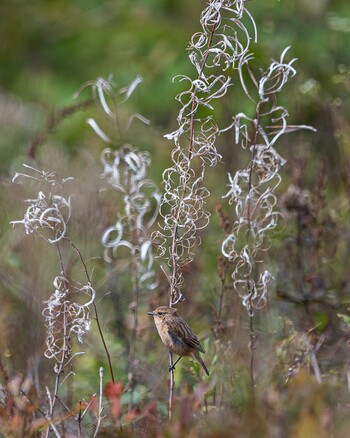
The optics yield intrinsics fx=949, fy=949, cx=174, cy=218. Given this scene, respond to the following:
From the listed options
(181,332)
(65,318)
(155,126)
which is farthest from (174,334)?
(155,126)

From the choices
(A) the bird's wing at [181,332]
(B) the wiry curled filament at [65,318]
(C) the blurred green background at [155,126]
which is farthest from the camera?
(C) the blurred green background at [155,126]

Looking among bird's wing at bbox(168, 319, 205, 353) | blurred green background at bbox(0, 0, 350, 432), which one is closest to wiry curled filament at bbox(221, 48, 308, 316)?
bird's wing at bbox(168, 319, 205, 353)

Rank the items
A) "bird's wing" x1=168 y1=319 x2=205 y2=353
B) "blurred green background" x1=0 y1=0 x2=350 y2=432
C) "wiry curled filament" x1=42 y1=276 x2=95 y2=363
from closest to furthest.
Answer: "wiry curled filament" x1=42 y1=276 x2=95 y2=363
"bird's wing" x1=168 y1=319 x2=205 y2=353
"blurred green background" x1=0 y1=0 x2=350 y2=432

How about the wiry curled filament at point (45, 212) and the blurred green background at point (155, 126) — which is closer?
the wiry curled filament at point (45, 212)

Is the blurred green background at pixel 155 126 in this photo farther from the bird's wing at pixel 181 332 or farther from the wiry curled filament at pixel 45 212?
the bird's wing at pixel 181 332

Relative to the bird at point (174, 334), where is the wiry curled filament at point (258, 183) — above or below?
above

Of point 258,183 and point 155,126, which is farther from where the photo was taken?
point 155,126

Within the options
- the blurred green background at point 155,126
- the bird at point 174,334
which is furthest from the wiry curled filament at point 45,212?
the blurred green background at point 155,126

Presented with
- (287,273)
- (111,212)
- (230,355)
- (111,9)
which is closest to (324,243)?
(287,273)

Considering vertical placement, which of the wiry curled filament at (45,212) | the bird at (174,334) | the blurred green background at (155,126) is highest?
the wiry curled filament at (45,212)

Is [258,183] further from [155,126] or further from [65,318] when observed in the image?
[155,126]

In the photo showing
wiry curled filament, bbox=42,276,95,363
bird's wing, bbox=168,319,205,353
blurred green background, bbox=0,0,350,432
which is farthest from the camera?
blurred green background, bbox=0,0,350,432

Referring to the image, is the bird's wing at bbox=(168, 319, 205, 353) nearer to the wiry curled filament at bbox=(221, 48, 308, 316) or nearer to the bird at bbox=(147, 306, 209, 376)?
the bird at bbox=(147, 306, 209, 376)

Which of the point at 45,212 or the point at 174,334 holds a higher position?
the point at 45,212
